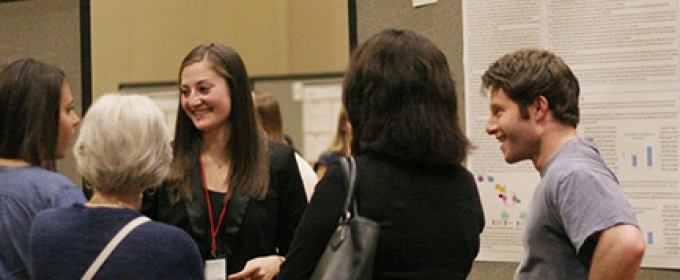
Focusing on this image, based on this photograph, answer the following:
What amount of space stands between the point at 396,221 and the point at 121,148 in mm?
526

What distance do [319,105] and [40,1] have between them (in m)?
2.87

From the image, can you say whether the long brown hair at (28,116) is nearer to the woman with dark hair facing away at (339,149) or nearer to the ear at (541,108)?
the ear at (541,108)

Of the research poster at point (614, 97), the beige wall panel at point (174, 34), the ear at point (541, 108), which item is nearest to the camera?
the ear at point (541, 108)

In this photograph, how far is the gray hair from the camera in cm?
151

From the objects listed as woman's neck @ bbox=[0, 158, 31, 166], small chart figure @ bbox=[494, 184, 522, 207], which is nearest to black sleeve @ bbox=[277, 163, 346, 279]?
woman's neck @ bbox=[0, 158, 31, 166]

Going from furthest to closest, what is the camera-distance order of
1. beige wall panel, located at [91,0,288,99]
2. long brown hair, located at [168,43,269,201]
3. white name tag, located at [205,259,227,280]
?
beige wall panel, located at [91,0,288,99]
long brown hair, located at [168,43,269,201]
white name tag, located at [205,259,227,280]

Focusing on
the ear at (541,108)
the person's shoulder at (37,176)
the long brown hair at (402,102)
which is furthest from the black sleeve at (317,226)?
the person's shoulder at (37,176)

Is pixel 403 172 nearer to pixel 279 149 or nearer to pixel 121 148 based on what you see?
pixel 121 148

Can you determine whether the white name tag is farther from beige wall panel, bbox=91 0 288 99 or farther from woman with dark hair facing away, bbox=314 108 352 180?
beige wall panel, bbox=91 0 288 99

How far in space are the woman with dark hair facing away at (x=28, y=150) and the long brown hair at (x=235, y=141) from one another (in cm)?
33

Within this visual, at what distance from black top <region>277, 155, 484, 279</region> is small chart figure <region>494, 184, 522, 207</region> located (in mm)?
1085

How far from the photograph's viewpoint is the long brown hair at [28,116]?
1872 mm

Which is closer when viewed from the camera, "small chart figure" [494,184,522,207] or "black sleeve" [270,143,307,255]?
"black sleeve" [270,143,307,255]

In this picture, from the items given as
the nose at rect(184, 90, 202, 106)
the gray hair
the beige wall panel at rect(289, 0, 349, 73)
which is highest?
the beige wall panel at rect(289, 0, 349, 73)
